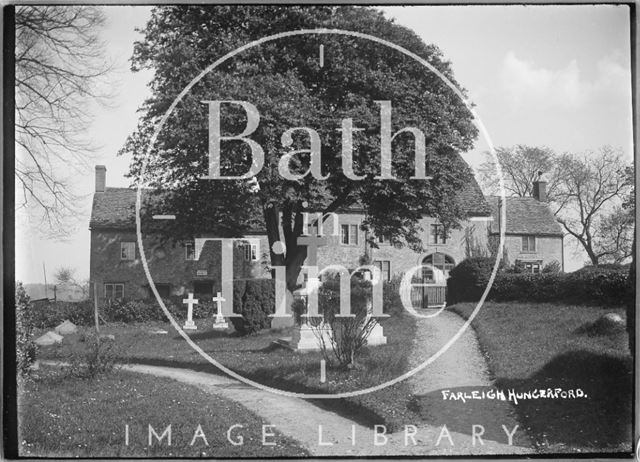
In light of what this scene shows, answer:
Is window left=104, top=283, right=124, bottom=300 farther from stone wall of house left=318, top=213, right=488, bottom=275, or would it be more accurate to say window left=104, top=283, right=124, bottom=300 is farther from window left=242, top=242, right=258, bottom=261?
stone wall of house left=318, top=213, right=488, bottom=275

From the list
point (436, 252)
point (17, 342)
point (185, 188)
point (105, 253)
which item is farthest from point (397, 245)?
point (17, 342)

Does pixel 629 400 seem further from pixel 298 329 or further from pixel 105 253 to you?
pixel 105 253

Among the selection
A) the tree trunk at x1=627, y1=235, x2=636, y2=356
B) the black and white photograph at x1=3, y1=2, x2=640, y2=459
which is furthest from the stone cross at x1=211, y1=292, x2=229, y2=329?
the tree trunk at x1=627, y1=235, x2=636, y2=356

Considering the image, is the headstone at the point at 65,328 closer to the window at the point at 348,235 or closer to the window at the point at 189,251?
the window at the point at 189,251

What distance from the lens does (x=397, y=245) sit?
11.2 meters

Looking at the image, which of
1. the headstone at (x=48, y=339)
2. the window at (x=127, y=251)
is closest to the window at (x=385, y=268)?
the window at (x=127, y=251)

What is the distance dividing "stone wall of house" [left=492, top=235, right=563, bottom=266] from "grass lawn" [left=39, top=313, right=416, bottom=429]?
1.66m

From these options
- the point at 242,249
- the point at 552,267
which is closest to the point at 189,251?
the point at 242,249

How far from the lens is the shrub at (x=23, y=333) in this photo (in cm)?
935

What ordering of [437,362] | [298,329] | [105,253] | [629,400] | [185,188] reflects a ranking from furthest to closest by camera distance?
[298,329], [185,188], [105,253], [437,362], [629,400]

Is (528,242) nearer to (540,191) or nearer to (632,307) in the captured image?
(540,191)

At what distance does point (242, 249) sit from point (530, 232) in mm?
4575

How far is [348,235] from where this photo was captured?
11.8 m

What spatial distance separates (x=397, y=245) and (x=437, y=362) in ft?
6.57
